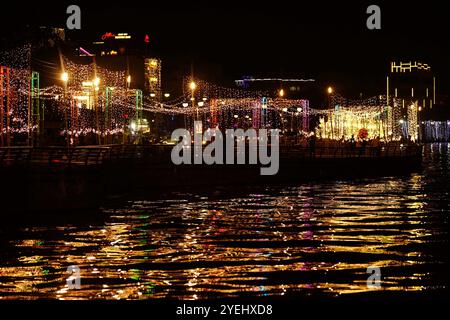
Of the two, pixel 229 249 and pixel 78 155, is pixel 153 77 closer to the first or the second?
pixel 78 155

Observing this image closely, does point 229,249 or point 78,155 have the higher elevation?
point 78,155

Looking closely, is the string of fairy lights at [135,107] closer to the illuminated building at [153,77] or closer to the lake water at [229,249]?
the illuminated building at [153,77]

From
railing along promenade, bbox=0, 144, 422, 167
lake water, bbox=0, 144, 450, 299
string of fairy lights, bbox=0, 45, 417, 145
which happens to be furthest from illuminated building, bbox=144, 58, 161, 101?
lake water, bbox=0, 144, 450, 299

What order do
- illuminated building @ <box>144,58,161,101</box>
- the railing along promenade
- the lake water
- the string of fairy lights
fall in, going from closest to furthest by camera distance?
1. the lake water
2. the railing along promenade
3. the string of fairy lights
4. illuminated building @ <box>144,58,161,101</box>

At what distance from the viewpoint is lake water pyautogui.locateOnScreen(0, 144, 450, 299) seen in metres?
16.8

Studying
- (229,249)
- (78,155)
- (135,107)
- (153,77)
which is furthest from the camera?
(153,77)

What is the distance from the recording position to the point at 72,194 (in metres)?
34.8

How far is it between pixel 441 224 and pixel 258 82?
15458 cm

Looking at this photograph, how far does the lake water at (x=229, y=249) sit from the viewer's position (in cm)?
1684

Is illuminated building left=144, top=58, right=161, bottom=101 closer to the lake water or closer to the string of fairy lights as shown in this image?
the string of fairy lights

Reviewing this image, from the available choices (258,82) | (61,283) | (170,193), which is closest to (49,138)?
(170,193)

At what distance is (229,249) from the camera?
22.5 m

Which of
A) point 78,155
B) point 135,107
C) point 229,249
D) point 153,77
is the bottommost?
point 229,249

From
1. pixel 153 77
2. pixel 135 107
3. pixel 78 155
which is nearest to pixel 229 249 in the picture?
pixel 78 155
